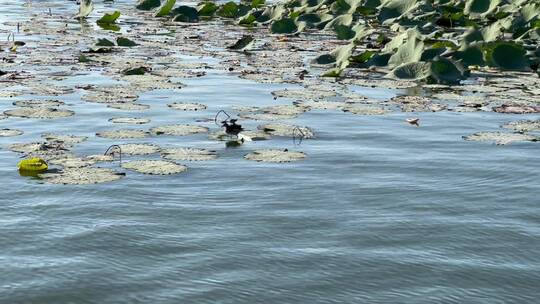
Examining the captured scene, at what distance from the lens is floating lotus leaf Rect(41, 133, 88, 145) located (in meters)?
6.71

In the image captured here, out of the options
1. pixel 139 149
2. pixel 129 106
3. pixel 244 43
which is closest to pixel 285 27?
pixel 244 43

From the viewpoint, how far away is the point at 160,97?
28.6ft

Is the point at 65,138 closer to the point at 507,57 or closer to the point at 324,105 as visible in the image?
the point at 324,105

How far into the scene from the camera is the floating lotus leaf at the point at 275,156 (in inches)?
248

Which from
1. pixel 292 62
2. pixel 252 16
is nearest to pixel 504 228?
pixel 292 62

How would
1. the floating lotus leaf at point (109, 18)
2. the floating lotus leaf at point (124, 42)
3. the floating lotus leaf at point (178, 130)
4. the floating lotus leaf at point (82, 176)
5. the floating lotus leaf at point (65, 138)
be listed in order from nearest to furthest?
1. the floating lotus leaf at point (82, 176)
2. the floating lotus leaf at point (65, 138)
3. the floating lotus leaf at point (178, 130)
4. the floating lotus leaf at point (124, 42)
5. the floating lotus leaf at point (109, 18)

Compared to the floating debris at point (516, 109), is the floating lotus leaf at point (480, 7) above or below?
above

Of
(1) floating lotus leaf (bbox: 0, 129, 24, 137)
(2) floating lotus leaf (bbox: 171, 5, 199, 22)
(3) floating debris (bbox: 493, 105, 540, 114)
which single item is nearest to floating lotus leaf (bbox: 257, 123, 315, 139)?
(1) floating lotus leaf (bbox: 0, 129, 24, 137)

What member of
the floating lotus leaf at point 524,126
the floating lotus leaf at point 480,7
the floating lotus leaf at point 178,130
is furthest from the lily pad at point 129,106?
the floating lotus leaf at point 480,7

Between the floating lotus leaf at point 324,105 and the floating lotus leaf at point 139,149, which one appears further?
the floating lotus leaf at point 324,105

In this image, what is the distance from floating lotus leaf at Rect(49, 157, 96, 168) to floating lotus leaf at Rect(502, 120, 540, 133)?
10.8 ft

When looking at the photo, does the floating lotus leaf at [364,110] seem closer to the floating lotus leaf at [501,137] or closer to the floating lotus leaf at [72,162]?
the floating lotus leaf at [501,137]

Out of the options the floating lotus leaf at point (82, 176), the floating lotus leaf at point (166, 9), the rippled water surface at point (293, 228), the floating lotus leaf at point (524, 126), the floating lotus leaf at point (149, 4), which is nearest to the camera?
the rippled water surface at point (293, 228)

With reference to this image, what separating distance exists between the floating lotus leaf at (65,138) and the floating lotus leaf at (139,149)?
1.22 ft
